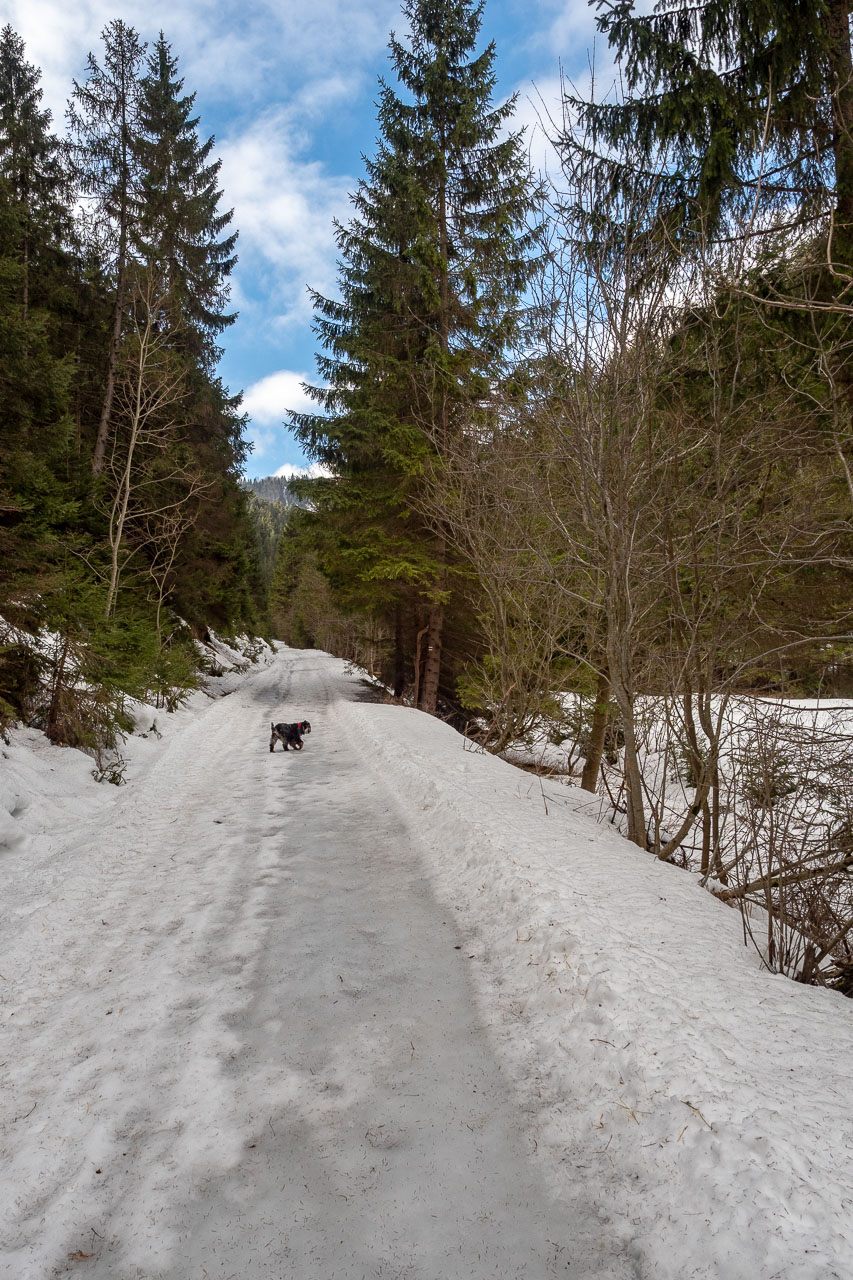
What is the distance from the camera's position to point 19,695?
22.0 ft

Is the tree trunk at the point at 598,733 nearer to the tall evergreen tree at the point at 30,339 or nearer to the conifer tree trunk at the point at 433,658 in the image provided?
the conifer tree trunk at the point at 433,658

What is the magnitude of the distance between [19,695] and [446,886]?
17.8 feet

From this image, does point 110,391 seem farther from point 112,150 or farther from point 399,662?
point 399,662

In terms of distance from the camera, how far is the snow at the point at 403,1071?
1.90 meters

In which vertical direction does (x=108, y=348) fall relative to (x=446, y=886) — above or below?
above

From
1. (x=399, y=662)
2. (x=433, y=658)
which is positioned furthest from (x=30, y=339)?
(x=399, y=662)

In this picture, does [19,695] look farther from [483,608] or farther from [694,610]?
[483,608]

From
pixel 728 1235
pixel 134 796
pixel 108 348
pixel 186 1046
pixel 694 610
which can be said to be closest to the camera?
pixel 728 1235

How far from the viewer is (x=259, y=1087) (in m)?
2.53

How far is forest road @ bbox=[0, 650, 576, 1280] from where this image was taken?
1.90 meters

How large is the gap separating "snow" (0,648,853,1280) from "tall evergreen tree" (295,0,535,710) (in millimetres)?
9075

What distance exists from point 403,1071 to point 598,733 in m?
8.52

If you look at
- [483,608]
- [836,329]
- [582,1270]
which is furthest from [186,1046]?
[483,608]

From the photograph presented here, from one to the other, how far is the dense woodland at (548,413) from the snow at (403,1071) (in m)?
1.34
